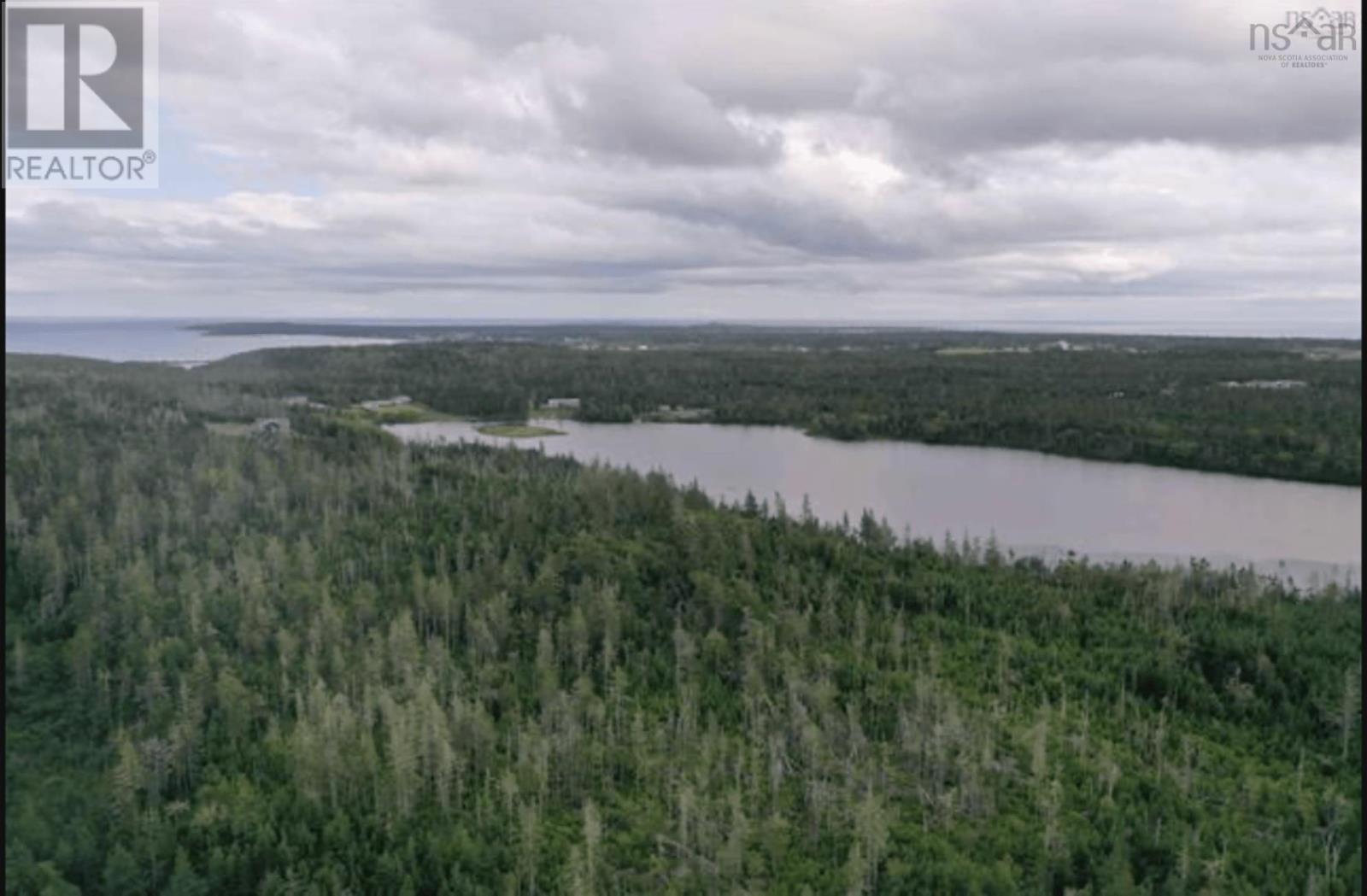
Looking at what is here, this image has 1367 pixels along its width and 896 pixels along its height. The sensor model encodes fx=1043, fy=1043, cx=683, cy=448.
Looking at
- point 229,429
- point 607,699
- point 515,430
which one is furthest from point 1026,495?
point 229,429

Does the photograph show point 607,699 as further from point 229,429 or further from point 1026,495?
point 1026,495

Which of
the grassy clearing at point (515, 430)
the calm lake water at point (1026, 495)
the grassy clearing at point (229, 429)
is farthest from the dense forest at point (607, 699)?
the grassy clearing at point (515, 430)

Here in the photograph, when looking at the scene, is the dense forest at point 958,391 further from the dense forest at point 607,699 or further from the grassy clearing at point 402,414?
the dense forest at point 607,699

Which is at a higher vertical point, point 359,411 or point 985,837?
point 359,411

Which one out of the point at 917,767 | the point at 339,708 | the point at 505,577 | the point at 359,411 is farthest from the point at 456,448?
the point at 917,767

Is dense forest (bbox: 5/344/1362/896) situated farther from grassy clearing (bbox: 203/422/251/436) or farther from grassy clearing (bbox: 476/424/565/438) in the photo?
grassy clearing (bbox: 476/424/565/438)

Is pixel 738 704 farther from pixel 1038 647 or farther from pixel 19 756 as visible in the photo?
pixel 19 756

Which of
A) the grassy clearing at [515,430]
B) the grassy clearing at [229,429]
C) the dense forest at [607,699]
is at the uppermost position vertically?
the grassy clearing at [229,429]
